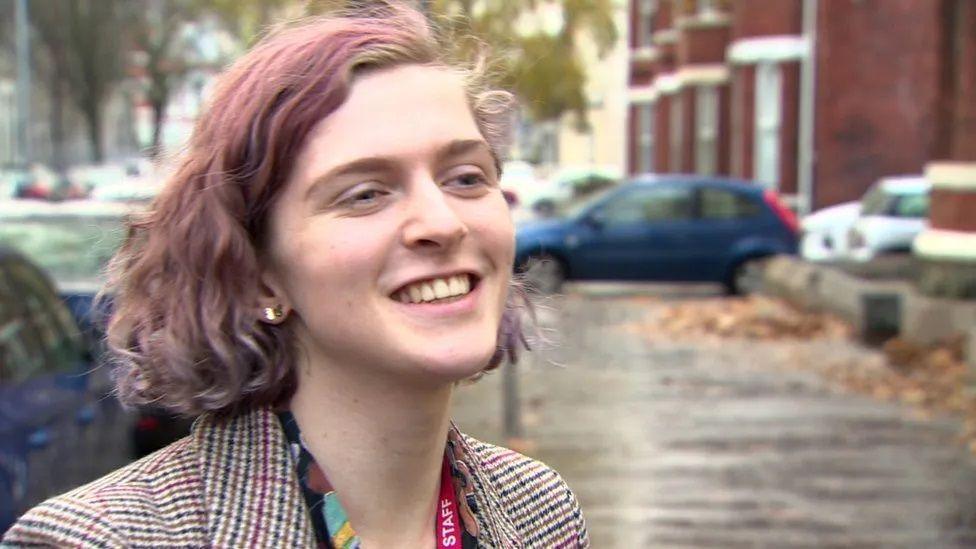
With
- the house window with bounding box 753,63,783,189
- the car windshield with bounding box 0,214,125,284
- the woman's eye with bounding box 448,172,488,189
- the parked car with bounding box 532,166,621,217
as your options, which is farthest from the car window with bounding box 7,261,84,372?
the parked car with bounding box 532,166,621,217

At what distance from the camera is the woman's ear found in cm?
183

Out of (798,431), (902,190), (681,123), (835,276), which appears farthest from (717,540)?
(681,123)

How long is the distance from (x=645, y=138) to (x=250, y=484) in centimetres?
3712

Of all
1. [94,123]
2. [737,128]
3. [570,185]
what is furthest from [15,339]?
[94,123]

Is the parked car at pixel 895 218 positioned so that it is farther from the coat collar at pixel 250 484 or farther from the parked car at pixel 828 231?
the coat collar at pixel 250 484

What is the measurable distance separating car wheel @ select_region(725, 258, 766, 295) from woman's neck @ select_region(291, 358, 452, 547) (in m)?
16.9

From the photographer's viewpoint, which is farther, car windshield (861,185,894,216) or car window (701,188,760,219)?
car windshield (861,185,894,216)

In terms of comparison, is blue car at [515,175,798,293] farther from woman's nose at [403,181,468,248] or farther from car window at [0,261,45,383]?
woman's nose at [403,181,468,248]

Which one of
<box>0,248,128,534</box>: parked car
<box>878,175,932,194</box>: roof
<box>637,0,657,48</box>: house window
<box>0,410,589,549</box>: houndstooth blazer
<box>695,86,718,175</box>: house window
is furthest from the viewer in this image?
<box>637,0,657,48</box>: house window

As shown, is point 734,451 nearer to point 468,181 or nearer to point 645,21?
point 468,181

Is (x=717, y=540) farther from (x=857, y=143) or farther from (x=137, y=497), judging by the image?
(x=857, y=143)

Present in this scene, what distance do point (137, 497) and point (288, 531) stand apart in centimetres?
18

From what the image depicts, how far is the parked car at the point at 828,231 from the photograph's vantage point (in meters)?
20.9

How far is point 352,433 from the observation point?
1807 millimetres
